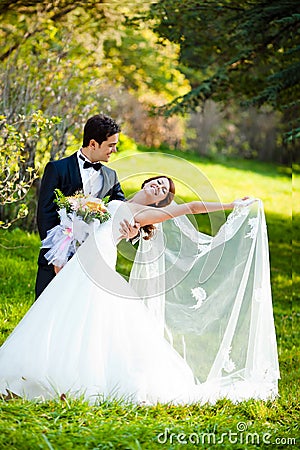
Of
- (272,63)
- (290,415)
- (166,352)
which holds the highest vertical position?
(272,63)

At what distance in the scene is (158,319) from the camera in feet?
12.0

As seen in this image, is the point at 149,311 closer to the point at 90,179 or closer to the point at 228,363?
the point at 228,363

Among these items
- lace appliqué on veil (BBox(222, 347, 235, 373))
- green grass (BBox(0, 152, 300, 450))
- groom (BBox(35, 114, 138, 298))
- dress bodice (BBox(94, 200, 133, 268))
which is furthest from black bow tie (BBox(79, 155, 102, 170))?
lace appliqué on veil (BBox(222, 347, 235, 373))

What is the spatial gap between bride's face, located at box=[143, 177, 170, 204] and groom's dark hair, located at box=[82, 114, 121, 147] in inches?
11.5

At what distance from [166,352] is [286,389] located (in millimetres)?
865

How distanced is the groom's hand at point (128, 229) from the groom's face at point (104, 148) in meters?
0.35

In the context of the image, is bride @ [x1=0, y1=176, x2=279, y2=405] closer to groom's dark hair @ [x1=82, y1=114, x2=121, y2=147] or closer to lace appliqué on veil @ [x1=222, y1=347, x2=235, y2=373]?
lace appliqué on veil @ [x1=222, y1=347, x2=235, y2=373]

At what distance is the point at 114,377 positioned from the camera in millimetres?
3164

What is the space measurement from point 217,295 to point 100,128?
0.98m

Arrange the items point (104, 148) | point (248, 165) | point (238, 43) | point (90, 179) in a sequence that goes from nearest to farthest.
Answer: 1. point (104, 148)
2. point (90, 179)
3. point (238, 43)
4. point (248, 165)

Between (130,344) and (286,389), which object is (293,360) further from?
(130,344)

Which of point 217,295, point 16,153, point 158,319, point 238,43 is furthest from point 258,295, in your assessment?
point 238,43

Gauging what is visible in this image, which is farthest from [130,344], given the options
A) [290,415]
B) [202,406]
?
[290,415]

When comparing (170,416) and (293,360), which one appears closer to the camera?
(170,416)
